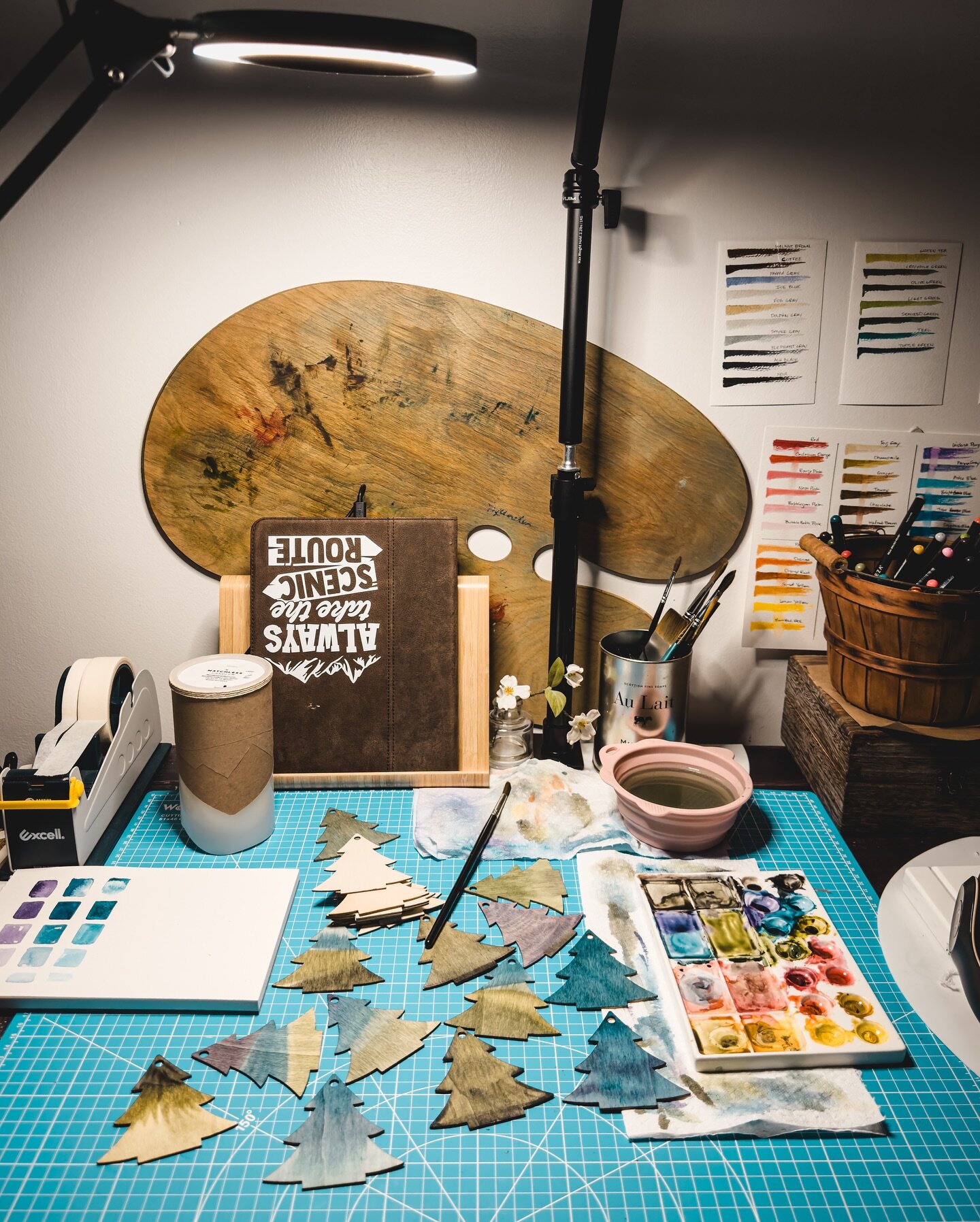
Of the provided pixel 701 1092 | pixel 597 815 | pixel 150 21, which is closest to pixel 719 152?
pixel 150 21

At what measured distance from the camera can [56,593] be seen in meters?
1.56

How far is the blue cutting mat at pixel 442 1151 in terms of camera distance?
797mm

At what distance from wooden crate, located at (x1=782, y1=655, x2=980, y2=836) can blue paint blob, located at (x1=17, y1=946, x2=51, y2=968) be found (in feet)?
3.35

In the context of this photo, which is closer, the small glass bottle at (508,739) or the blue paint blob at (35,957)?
the blue paint blob at (35,957)

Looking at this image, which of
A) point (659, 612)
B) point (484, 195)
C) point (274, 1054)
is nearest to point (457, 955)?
point (274, 1054)

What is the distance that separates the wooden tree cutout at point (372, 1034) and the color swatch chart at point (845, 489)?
2.99 feet

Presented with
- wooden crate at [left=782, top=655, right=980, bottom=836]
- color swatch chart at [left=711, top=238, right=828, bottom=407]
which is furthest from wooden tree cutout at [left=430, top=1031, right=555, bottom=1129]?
color swatch chart at [left=711, top=238, right=828, bottom=407]

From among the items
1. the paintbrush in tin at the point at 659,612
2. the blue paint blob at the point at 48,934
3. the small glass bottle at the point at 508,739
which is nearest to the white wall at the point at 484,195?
the paintbrush in tin at the point at 659,612

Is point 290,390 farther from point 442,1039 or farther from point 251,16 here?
point 442,1039

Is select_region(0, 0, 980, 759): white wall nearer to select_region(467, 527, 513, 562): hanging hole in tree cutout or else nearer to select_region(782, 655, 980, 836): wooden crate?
select_region(467, 527, 513, 562): hanging hole in tree cutout

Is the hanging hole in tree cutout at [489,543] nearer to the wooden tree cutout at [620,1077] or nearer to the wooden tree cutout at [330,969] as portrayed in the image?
the wooden tree cutout at [330,969]

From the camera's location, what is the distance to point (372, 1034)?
3.14 ft

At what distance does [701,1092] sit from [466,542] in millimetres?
879

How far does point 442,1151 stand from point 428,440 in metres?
0.98
